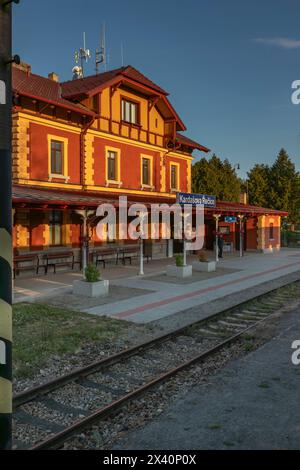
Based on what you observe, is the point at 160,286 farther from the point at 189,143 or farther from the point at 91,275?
the point at 189,143

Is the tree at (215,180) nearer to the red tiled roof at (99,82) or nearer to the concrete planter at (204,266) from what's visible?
the red tiled roof at (99,82)

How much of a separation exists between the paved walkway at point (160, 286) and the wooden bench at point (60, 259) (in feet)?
3.11

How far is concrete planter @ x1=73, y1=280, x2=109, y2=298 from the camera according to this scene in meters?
12.7

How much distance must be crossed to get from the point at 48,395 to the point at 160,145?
2048 cm

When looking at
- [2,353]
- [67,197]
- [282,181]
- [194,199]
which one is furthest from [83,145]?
[282,181]

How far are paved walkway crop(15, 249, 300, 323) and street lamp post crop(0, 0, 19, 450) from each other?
671 cm

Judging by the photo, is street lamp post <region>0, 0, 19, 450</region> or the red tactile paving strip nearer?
street lamp post <region>0, 0, 19, 450</region>

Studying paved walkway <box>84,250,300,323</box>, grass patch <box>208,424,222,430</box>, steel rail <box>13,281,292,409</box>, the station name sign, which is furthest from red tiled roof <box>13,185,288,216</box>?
grass patch <box>208,424,222,430</box>

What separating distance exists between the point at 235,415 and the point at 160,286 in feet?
31.6

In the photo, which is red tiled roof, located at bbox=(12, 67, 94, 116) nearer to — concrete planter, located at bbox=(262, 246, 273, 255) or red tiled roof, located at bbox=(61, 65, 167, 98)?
red tiled roof, located at bbox=(61, 65, 167, 98)

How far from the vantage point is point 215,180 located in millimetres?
48875

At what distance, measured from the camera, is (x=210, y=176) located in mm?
48656

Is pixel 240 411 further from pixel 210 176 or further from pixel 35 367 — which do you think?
pixel 210 176

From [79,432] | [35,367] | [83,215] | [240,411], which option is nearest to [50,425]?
[79,432]
